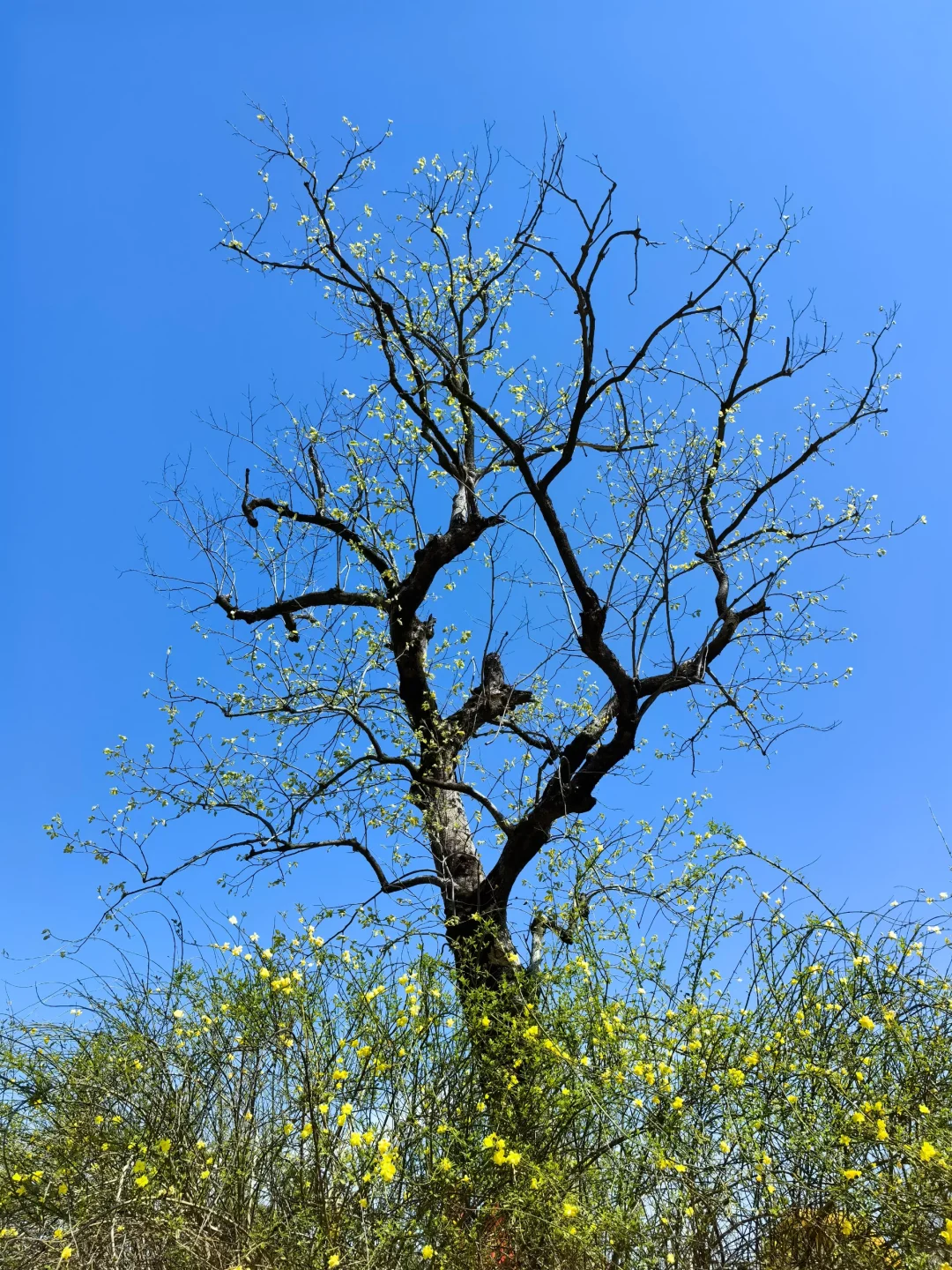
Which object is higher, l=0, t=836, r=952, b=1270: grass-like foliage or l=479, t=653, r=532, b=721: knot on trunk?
l=479, t=653, r=532, b=721: knot on trunk

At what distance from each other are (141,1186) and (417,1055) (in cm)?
110

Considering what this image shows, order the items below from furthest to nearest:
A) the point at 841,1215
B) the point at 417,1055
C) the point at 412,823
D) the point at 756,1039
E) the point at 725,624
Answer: the point at 725,624 < the point at 412,823 < the point at 417,1055 < the point at 756,1039 < the point at 841,1215

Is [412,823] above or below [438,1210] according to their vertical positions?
above

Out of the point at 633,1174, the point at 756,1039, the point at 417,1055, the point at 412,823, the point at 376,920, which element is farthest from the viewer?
the point at 412,823

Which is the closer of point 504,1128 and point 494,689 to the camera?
point 504,1128

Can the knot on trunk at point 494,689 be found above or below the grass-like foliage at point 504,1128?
above

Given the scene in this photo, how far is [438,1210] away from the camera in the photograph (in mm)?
3324

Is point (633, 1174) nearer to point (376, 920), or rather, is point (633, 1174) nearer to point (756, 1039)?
point (756, 1039)

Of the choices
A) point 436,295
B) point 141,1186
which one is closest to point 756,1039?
point 141,1186

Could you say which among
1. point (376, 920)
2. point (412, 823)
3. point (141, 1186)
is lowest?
point (141, 1186)

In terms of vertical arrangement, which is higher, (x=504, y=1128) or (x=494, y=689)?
(x=494, y=689)

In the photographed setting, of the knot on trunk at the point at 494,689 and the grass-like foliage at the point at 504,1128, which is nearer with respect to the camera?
the grass-like foliage at the point at 504,1128

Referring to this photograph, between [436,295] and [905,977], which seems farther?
[436,295]

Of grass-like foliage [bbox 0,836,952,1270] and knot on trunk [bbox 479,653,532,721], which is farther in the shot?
knot on trunk [bbox 479,653,532,721]
